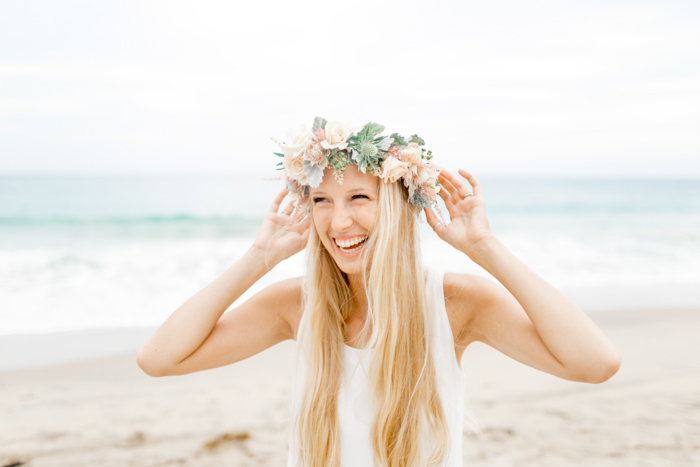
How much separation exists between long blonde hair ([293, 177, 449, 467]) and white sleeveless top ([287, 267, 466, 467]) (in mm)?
40

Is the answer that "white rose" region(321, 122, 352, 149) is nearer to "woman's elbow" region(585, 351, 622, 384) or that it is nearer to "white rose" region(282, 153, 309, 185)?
"white rose" region(282, 153, 309, 185)

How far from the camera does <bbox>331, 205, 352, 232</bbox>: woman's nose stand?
1.98m

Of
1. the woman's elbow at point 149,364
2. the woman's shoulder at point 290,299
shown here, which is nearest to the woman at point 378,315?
the woman's elbow at point 149,364

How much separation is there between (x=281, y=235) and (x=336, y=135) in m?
0.62

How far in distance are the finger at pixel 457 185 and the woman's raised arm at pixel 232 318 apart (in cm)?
74

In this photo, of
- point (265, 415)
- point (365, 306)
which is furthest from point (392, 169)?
point (265, 415)

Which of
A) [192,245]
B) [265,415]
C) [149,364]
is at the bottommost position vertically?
[265,415]

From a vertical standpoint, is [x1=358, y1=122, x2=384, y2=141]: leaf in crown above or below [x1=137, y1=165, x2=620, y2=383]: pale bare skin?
above

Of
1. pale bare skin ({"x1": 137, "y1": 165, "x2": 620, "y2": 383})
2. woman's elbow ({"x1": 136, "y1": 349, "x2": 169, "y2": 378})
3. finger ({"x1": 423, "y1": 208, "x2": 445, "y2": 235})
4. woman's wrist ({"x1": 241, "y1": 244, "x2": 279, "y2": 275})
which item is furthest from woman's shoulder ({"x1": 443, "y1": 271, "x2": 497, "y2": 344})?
woman's elbow ({"x1": 136, "y1": 349, "x2": 169, "y2": 378})

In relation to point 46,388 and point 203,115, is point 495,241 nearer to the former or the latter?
point 46,388

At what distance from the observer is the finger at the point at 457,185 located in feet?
6.97

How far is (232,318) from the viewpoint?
225 cm

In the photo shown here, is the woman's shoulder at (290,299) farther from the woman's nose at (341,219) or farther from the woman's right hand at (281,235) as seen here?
the woman's nose at (341,219)

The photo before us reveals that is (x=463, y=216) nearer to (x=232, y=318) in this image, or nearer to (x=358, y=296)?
(x=358, y=296)
